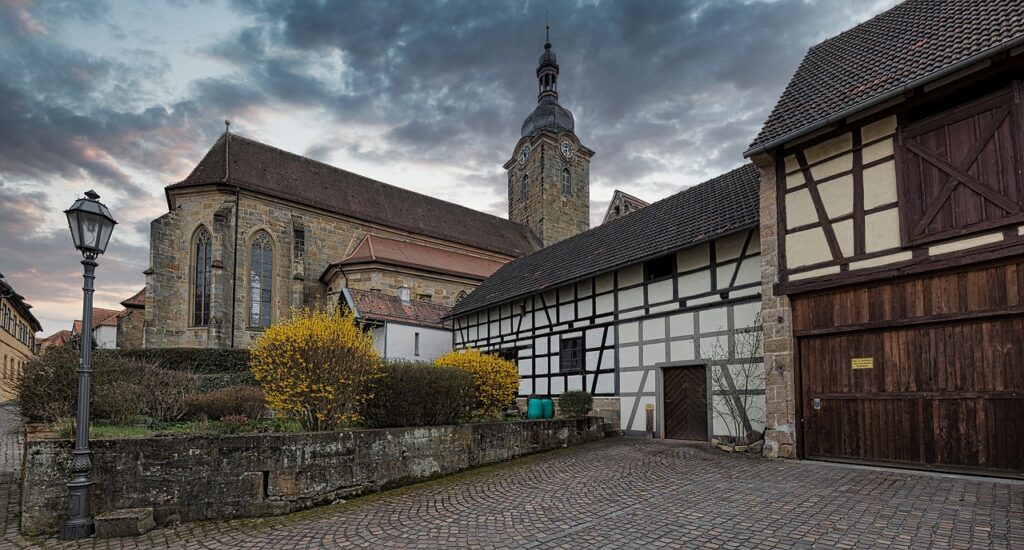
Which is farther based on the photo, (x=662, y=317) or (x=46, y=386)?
(x=662, y=317)

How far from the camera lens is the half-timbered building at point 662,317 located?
442 inches

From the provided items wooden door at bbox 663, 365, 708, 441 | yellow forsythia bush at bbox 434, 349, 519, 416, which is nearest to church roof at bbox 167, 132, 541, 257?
yellow forsythia bush at bbox 434, 349, 519, 416

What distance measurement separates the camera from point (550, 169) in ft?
133

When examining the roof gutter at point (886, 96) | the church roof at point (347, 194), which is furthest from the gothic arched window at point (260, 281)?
the roof gutter at point (886, 96)

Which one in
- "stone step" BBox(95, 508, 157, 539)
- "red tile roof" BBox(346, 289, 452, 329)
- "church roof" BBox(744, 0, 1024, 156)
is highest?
"church roof" BBox(744, 0, 1024, 156)

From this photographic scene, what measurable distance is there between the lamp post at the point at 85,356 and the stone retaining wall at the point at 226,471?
230 millimetres

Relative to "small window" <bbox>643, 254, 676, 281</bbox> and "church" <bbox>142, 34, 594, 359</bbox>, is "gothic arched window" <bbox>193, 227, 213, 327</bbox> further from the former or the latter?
"small window" <bbox>643, 254, 676, 281</bbox>

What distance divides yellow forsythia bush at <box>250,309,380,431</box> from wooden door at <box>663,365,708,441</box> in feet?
21.9

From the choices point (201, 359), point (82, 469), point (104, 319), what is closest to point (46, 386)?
point (82, 469)

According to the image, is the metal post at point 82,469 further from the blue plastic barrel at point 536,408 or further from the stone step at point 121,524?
the blue plastic barrel at point 536,408

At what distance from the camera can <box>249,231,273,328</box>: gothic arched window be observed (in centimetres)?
2830

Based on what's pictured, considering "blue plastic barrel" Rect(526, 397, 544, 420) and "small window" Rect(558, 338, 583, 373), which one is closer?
"blue plastic barrel" Rect(526, 397, 544, 420)

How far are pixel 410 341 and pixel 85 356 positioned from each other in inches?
602

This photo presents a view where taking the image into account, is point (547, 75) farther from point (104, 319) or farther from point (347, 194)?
point (104, 319)
